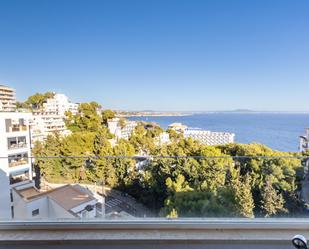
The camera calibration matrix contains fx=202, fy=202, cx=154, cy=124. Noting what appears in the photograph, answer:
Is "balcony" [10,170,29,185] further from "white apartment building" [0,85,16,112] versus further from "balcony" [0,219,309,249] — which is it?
"white apartment building" [0,85,16,112]

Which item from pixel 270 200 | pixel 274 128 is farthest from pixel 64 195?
pixel 274 128

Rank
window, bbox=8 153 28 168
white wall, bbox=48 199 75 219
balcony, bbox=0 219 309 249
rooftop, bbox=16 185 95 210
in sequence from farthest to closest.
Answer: window, bbox=8 153 28 168 → rooftop, bbox=16 185 95 210 → white wall, bbox=48 199 75 219 → balcony, bbox=0 219 309 249

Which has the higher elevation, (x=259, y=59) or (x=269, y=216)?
(x=259, y=59)

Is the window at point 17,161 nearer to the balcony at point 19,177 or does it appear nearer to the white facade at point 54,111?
the balcony at point 19,177

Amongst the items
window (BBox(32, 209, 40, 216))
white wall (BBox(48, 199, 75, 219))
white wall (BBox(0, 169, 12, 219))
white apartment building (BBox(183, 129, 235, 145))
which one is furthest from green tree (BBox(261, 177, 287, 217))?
white apartment building (BBox(183, 129, 235, 145))

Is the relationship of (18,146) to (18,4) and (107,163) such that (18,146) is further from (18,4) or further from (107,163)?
(18,4)

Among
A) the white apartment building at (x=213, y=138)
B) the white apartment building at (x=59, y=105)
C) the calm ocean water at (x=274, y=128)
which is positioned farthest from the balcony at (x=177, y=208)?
the white apartment building at (x=59, y=105)

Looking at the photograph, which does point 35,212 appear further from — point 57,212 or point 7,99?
point 7,99

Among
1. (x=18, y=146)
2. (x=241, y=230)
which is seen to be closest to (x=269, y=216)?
(x=241, y=230)
